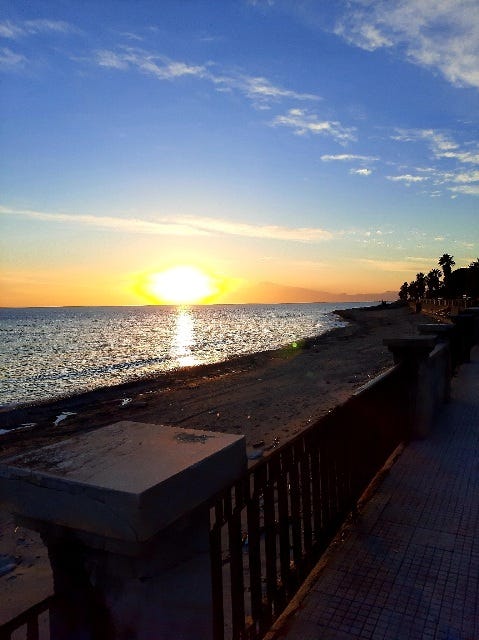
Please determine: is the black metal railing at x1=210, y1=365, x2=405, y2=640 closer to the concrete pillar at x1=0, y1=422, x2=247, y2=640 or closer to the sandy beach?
the concrete pillar at x1=0, y1=422, x2=247, y2=640

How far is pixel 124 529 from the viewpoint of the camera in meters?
1.70

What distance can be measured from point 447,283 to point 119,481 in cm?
11455

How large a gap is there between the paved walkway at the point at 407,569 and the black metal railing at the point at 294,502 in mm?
208

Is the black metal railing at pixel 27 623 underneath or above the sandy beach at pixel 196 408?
above

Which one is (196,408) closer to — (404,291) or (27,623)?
(27,623)

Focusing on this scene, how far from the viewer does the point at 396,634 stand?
9.95 ft

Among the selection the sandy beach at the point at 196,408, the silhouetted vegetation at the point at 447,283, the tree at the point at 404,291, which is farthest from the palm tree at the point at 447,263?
the sandy beach at the point at 196,408

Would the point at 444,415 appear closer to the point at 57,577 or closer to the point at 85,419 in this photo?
the point at 57,577

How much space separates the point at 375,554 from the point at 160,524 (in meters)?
2.88

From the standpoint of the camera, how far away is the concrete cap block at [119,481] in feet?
5.58

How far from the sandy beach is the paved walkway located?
3.98 meters

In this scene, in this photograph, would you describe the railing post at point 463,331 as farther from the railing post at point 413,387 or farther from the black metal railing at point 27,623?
the black metal railing at point 27,623

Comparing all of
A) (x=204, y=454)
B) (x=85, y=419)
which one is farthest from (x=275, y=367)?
(x=204, y=454)

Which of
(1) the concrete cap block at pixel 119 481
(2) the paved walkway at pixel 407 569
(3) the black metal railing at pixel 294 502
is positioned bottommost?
(2) the paved walkway at pixel 407 569
